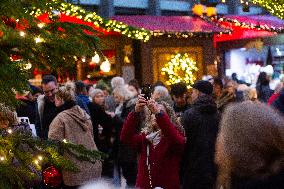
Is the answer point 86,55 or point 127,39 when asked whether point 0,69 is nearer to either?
point 86,55

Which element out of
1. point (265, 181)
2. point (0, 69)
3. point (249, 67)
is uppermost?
point (0, 69)

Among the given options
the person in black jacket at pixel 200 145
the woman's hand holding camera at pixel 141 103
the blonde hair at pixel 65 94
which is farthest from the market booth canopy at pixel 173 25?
the woman's hand holding camera at pixel 141 103

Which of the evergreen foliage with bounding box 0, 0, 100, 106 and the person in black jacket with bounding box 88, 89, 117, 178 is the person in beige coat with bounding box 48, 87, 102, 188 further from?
the evergreen foliage with bounding box 0, 0, 100, 106

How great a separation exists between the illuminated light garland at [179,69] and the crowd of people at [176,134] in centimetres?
1159

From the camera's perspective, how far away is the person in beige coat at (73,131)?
7668mm

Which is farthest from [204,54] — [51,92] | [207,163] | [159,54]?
[207,163]

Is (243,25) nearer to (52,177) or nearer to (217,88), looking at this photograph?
(217,88)

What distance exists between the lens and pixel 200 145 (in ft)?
24.1

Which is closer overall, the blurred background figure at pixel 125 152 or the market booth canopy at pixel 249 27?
the blurred background figure at pixel 125 152

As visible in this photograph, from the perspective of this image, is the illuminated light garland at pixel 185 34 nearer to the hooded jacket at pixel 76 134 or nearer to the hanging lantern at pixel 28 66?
the hooded jacket at pixel 76 134

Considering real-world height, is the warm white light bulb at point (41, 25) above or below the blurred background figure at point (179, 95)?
above

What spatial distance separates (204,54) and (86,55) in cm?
2160

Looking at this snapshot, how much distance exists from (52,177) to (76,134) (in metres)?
0.61

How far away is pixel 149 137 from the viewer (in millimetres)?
6891
